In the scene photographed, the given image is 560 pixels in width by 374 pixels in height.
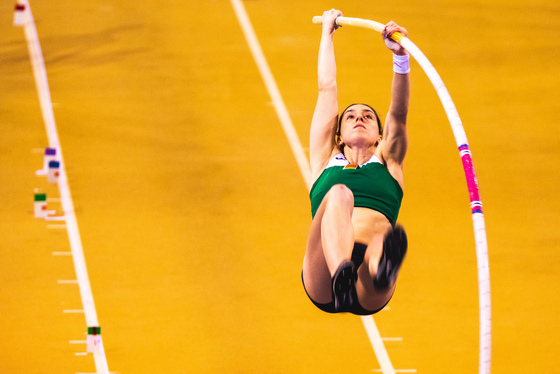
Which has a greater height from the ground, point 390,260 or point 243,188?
point 243,188

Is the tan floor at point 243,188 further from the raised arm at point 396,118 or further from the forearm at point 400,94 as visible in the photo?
the forearm at point 400,94

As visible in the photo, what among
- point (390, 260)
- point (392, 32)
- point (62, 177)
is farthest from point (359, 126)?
point (62, 177)

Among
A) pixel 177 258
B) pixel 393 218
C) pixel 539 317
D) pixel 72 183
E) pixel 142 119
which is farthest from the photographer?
pixel 142 119

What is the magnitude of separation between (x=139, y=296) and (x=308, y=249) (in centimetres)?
271

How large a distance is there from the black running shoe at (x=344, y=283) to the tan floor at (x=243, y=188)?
203 centimetres

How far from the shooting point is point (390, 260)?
16.6 ft

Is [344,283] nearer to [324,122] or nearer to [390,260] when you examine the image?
[390,260]

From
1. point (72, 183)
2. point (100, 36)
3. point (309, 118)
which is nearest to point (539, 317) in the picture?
point (309, 118)

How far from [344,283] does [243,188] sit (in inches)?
164

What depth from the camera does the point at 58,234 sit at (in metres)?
8.52

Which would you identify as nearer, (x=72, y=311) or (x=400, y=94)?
(x=400, y=94)

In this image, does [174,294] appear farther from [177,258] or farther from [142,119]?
[142,119]

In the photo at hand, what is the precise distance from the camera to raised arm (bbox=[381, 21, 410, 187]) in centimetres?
551

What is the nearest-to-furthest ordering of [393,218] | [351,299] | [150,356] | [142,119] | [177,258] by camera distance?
[351,299], [393,218], [150,356], [177,258], [142,119]
